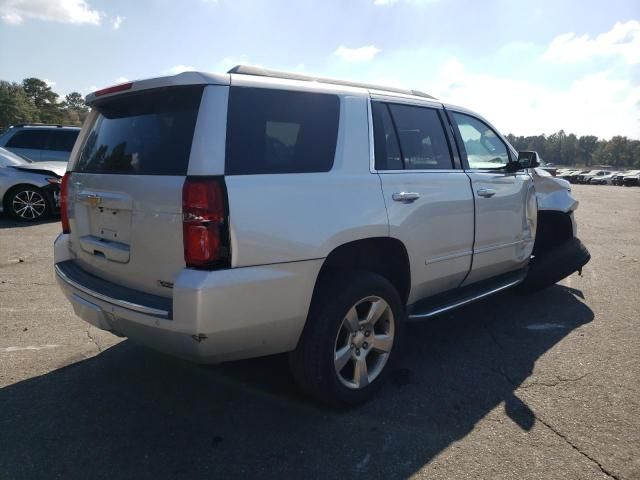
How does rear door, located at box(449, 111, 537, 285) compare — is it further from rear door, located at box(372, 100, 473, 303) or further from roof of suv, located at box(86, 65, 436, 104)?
roof of suv, located at box(86, 65, 436, 104)

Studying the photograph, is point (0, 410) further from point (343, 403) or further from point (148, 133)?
point (343, 403)

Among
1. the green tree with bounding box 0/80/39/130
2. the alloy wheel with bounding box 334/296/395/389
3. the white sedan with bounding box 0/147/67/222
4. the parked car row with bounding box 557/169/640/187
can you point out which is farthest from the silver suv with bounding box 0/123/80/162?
the green tree with bounding box 0/80/39/130

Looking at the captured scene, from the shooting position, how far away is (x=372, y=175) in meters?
2.99

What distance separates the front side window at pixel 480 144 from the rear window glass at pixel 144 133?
242 cm

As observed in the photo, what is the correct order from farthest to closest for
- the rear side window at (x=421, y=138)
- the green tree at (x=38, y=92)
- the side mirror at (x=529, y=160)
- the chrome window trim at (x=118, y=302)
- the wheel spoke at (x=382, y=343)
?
the green tree at (x=38, y=92), the side mirror at (x=529, y=160), the rear side window at (x=421, y=138), the wheel spoke at (x=382, y=343), the chrome window trim at (x=118, y=302)

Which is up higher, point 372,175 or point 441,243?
point 372,175

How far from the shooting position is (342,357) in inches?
113

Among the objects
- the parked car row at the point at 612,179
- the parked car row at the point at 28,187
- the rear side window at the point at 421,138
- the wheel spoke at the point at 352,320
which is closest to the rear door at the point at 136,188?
the wheel spoke at the point at 352,320

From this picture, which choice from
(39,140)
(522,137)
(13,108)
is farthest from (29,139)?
(522,137)

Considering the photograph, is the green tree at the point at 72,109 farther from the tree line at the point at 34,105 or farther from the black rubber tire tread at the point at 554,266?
the black rubber tire tread at the point at 554,266

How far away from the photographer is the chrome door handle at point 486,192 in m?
3.86

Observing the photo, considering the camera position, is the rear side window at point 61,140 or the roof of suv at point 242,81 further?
the rear side window at point 61,140

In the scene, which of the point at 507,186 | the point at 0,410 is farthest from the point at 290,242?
the point at 507,186

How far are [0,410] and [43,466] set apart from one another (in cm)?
74
